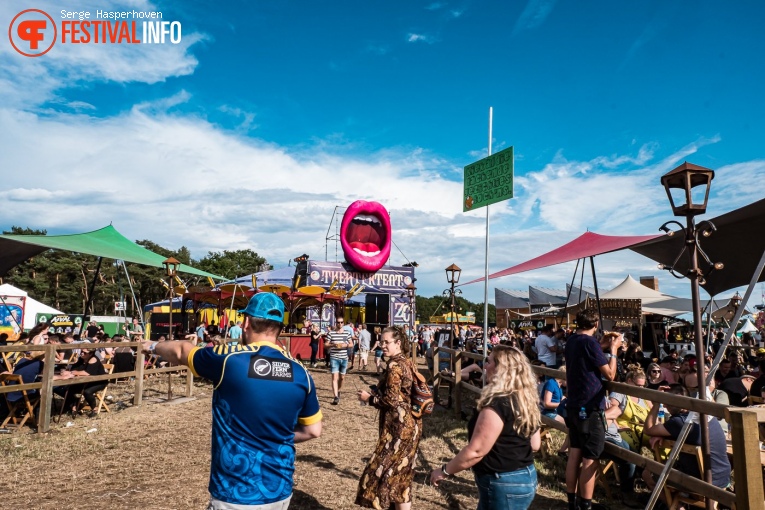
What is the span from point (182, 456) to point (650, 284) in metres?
37.5

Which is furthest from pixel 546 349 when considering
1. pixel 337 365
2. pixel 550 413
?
pixel 550 413

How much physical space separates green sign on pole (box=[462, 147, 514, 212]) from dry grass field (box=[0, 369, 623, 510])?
311 centimetres

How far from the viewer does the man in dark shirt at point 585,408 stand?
454cm

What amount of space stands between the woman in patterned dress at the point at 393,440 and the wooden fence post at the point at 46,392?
5.77 metres

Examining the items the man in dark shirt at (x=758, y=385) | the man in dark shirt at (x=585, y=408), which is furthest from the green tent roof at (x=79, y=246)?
the man in dark shirt at (x=758, y=385)

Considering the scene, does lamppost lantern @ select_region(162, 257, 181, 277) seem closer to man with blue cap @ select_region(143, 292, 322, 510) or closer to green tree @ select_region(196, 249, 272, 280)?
man with blue cap @ select_region(143, 292, 322, 510)

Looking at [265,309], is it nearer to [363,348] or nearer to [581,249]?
[581,249]

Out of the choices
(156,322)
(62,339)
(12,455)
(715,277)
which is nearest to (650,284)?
(715,277)

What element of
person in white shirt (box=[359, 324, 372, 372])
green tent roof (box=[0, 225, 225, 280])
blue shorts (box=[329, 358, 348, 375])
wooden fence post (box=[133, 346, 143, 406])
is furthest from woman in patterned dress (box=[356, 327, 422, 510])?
person in white shirt (box=[359, 324, 372, 372])

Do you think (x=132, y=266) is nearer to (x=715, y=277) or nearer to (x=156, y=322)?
(x=156, y=322)

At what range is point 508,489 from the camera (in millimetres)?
2881

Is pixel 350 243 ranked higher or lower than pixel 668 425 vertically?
higher

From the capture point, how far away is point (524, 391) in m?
2.96

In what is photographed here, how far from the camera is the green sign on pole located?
5.63 m
